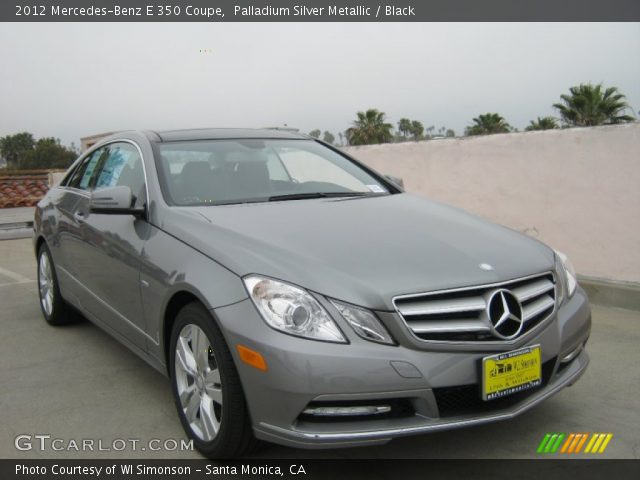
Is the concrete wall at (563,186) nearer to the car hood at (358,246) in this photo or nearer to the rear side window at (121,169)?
the car hood at (358,246)

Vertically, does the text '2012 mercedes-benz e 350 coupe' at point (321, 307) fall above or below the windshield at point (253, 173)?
below

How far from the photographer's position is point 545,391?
280cm

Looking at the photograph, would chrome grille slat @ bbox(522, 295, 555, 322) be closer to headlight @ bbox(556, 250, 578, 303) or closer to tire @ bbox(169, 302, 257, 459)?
headlight @ bbox(556, 250, 578, 303)

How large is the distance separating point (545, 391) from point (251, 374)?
124cm

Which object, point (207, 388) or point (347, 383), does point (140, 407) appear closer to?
point (207, 388)

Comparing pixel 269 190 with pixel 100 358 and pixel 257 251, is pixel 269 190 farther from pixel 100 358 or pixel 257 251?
pixel 100 358

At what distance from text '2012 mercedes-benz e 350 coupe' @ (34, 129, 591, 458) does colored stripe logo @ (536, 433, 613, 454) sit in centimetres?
33

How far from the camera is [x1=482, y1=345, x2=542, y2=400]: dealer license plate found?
99.7 inches

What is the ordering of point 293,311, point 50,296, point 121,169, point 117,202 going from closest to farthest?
point 293,311, point 117,202, point 121,169, point 50,296

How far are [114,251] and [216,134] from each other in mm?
1004

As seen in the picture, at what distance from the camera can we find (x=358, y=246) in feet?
9.41

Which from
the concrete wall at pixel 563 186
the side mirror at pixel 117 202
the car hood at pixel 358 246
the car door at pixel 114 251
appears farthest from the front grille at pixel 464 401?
the concrete wall at pixel 563 186

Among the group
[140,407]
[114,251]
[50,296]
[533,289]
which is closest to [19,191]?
[50,296]

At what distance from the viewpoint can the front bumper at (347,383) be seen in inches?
94.9
